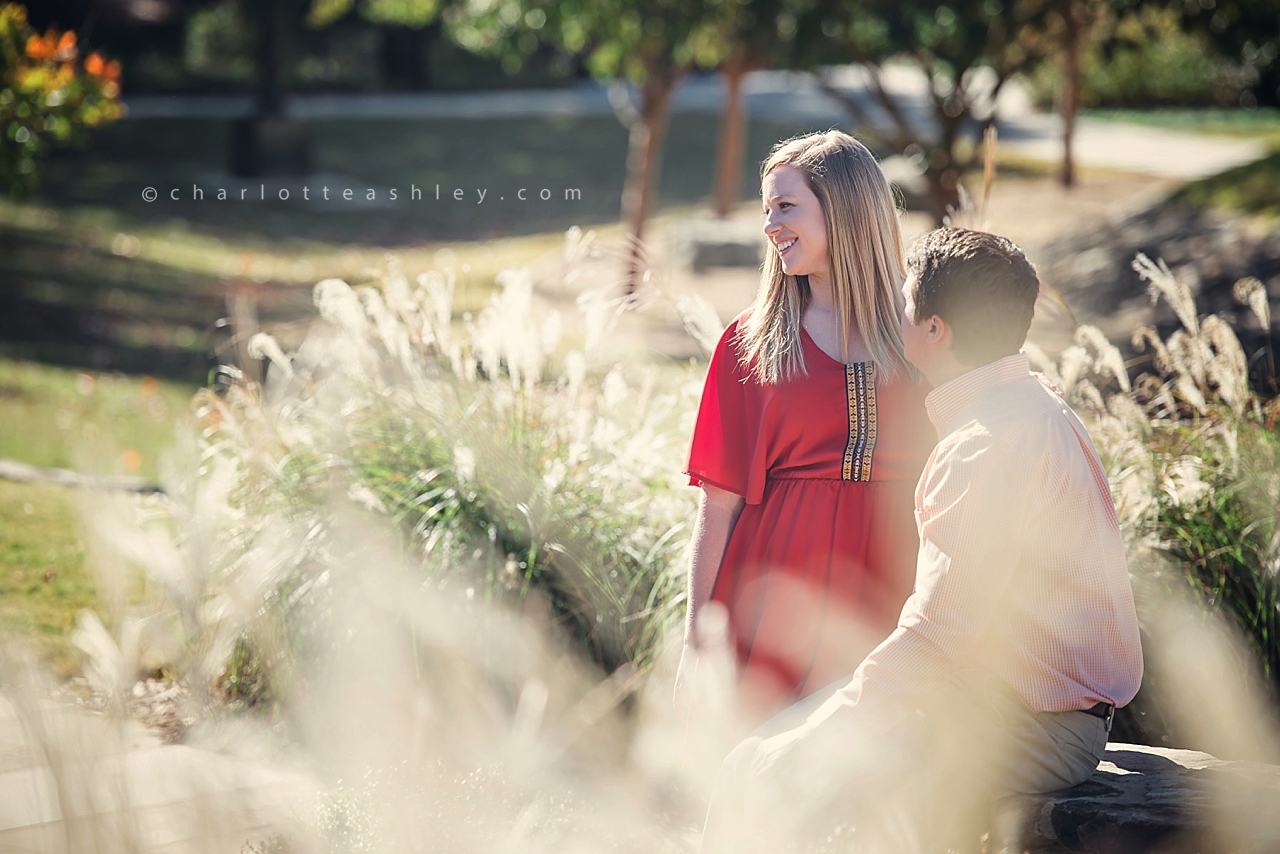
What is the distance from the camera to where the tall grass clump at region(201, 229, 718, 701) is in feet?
11.9

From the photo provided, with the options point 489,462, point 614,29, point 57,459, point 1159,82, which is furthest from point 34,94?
point 1159,82

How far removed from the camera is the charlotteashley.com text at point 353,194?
17.8 meters

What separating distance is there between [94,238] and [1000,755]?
14.4m

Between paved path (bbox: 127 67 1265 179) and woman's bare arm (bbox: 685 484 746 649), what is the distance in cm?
1813

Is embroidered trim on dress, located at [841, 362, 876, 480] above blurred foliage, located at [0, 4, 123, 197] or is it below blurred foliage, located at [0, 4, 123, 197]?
below

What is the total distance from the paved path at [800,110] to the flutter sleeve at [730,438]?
18.0m

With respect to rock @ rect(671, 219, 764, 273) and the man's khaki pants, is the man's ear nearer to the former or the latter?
the man's khaki pants

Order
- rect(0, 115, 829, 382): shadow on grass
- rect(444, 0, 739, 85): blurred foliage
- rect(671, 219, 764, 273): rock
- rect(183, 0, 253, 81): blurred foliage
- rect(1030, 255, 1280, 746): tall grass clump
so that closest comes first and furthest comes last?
rect(1030, 255, 1280, 746): tall grass clump → rect(444, 0, 739, 85): blurred foliage → rect(0, 115, 829, 382): shadow on grass → rect(671, 219, 764, 273): rock → rect(183, 0, 253, 81): blurred foliage

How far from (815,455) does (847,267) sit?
43 centimetres

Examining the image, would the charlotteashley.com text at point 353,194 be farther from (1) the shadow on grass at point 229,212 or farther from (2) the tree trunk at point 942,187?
(2) the tree trunk at point 942,187

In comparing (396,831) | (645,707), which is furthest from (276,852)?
(645,707)

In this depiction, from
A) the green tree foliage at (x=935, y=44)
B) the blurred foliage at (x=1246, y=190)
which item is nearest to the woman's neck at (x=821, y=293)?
the green tree foliage at (x=935, y=44)

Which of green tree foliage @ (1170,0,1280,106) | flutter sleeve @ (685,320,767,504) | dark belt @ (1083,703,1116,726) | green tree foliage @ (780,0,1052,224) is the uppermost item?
green tree foliage @ (1170,0,1280,106)

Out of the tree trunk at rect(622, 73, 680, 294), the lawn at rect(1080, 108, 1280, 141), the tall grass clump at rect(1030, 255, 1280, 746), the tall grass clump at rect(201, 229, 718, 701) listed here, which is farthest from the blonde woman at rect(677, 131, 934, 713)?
the lawn at rect(1080, 108, 1280, 141)
